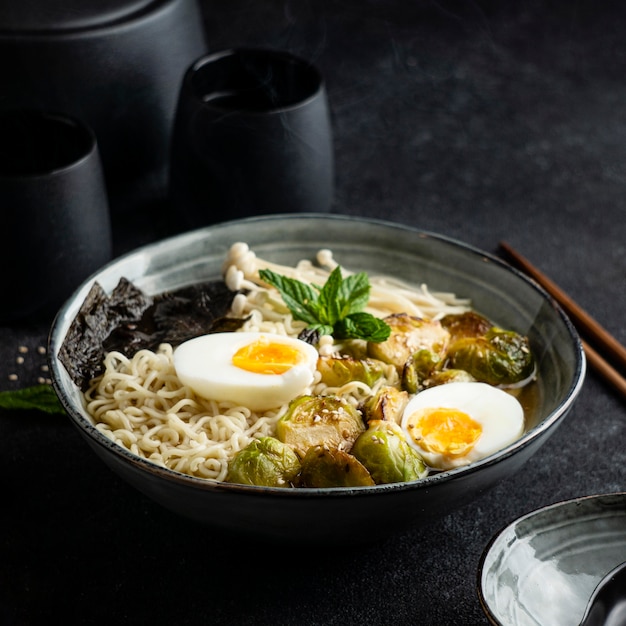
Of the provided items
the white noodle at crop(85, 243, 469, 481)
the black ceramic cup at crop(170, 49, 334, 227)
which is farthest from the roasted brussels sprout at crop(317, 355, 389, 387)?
the black ceramic cup at crop(170, 49, 334, 227)

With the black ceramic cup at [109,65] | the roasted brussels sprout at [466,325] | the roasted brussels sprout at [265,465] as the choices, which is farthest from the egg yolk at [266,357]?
the black ceramic cup at [109,65]

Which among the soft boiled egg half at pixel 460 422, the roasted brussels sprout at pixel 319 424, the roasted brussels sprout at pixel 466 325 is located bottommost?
the roasted brussels sprout at pixel 466 325

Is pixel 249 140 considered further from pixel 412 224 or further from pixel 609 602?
pixel 609 602

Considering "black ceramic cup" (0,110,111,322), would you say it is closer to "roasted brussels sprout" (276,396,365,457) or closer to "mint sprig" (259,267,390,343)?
"mint sprig" (259,267,390,343)

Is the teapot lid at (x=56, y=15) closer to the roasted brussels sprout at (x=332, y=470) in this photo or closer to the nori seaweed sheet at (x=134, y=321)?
the nori seaweed sheet at (x=134, y=321)

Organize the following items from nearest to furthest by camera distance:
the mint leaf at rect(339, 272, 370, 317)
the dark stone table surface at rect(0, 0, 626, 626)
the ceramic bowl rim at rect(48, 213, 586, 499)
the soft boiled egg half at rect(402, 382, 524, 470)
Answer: the ceramic bowl rim at rect(48, 213, 586, 499), the dark stone table surface at rect(0, 0, 626, 626), the soft boiled egg half at rect(402, 382, 524, 470), the mint leaf at rect(339, 272, 370, 317)
